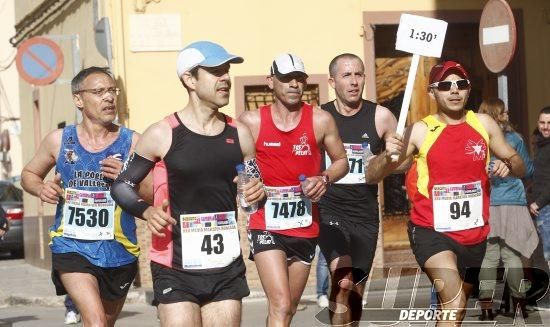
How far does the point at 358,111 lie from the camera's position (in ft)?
34.7

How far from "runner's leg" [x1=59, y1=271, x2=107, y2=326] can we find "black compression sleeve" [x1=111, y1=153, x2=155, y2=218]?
1.13 metres

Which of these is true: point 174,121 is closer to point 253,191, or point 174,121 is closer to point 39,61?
point 253,191

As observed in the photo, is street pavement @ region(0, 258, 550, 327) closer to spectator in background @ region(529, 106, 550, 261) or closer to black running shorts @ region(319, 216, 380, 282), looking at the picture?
spectator in background @ region(529, 106, 550, 261)

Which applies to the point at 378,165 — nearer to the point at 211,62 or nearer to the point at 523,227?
the point at 211,62

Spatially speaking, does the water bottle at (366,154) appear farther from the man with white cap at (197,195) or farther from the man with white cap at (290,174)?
the man with white cap at (197,195)

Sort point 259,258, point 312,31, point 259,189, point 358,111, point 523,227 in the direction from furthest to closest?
1. point 312,31
2. point 523,227
3. point 358,111
4. point 259,258
5. point 259,189

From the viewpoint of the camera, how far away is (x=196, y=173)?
7.46 meters

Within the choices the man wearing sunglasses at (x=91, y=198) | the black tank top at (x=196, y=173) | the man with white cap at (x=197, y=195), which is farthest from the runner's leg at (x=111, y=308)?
the black tank top at (x=196, y=173)

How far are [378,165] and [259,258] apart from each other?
3.61ft

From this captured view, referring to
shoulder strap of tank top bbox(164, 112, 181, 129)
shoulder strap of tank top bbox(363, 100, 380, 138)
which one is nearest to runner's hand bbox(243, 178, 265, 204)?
shoulder strap of tank top bbox(164, 112, 181, 129)

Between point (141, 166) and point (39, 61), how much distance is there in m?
11.0

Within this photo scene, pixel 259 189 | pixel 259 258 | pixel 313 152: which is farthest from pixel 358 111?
pixel 259 189

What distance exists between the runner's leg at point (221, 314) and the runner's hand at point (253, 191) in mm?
574

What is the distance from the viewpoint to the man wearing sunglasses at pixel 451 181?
29.6 ft
